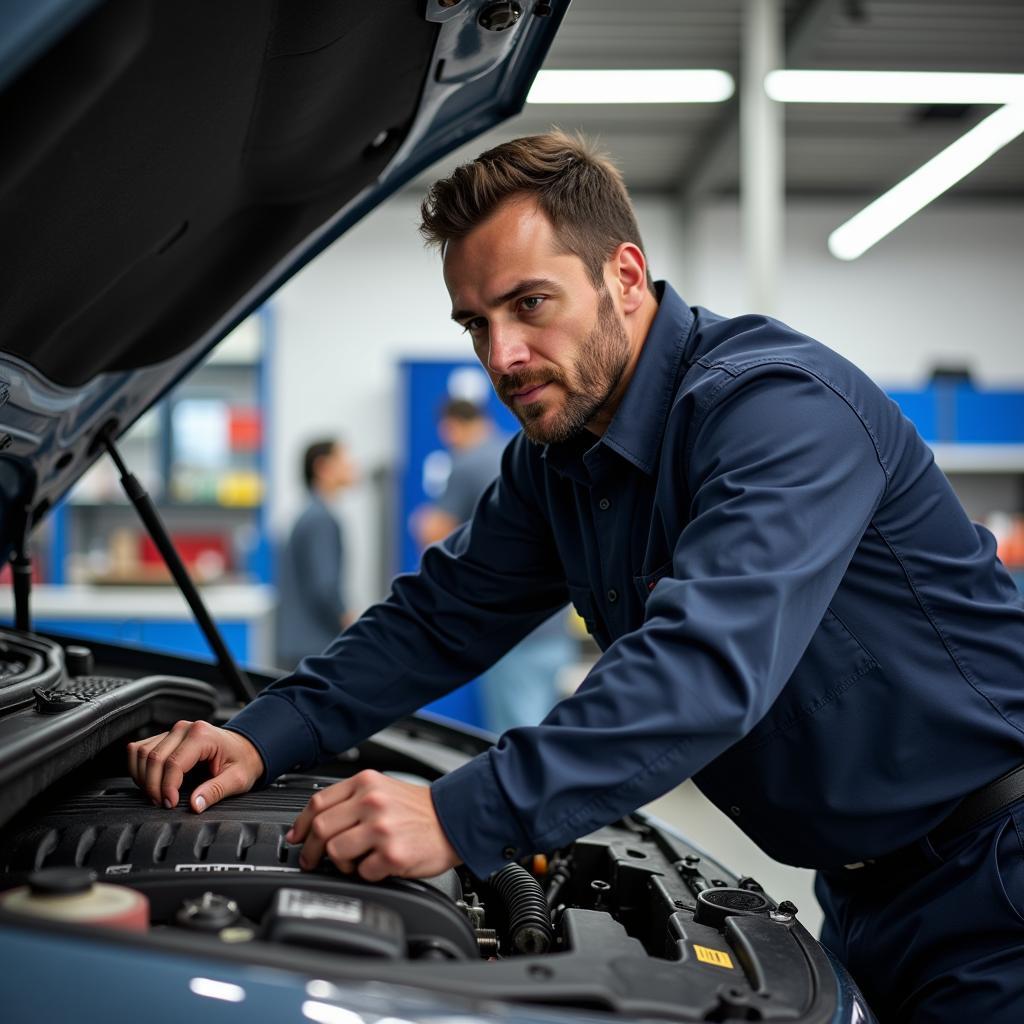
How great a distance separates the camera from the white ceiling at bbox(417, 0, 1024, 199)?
211 inches

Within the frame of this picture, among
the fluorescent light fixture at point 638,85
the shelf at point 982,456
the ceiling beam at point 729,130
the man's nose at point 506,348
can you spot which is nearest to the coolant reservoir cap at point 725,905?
the man's nose at point 506,348

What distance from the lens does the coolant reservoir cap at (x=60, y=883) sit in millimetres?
728

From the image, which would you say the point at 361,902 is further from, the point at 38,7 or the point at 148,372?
the point at 148,372

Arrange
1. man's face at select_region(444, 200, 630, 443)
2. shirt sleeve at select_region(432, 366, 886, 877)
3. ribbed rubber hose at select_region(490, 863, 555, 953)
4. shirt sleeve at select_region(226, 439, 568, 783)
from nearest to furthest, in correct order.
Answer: shirt sleeve at select_region(432, 366, 886, 877) → ribbed rubber hose at select_region(490, 863, 555, 953) → man's face at select_region(444, 200, 630, 443) → shirt sleeve at select_region(226, 439, 568, 783)

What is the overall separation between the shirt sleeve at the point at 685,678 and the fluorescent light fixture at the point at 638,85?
4461 millimetres

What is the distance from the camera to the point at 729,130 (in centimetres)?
666

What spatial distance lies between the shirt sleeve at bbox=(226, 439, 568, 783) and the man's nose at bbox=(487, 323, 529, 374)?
0.29 meters

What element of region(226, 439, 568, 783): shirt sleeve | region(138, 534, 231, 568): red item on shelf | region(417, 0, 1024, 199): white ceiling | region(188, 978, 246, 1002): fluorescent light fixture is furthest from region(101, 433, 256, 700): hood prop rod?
region(138, 534, 231, 568): red item on shelf

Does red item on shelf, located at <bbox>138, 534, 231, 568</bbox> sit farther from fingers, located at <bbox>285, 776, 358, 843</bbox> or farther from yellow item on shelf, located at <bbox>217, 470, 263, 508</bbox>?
fingers, located at <bbox>285, 776, 358, 843</bbox>

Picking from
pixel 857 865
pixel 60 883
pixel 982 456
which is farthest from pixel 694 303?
pixel 60 883

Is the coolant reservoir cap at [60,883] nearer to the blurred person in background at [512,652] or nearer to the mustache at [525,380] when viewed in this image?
the mustache at [525,380]

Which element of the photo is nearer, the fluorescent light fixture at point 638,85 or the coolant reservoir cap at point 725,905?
the coolant reservoir cap at point 725,905

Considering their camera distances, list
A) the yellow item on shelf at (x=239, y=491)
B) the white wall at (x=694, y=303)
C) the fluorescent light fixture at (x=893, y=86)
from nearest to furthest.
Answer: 1. the fluorescent light fixture at (x=893, y=86)
2. the yellow item on shelf at (x=239, y=491)
3. the white wall at (x=694, y=303)

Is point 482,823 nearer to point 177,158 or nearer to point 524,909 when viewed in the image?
point 524,909
